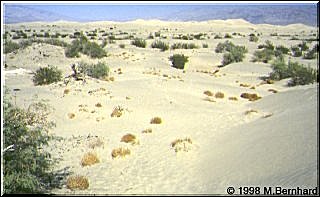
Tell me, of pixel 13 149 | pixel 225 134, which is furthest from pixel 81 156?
pixel 225 134

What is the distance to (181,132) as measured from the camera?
48.7ft

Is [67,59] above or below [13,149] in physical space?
above

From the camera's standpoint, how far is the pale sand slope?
9750mm

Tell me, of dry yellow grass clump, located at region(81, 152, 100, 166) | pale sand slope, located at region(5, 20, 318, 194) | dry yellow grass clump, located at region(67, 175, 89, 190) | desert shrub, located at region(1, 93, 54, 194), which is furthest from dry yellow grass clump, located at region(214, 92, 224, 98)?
desert shrub, located at region(1, 93, 54, 194)

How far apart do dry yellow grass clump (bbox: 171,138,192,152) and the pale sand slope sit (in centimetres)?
19

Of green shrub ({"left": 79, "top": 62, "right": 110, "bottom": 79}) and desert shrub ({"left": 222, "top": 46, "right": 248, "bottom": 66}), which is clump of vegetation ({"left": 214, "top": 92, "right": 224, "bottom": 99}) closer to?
green shrub ({"left": 79, "top": 62, "right": 110, "bottom": 79})

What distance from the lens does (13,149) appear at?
9.04 meters

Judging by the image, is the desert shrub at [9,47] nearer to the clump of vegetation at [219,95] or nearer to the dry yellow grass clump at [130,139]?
the clump of vegetation at [219,95]

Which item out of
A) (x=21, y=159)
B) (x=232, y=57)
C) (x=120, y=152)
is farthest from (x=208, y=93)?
(x=21, y=159)

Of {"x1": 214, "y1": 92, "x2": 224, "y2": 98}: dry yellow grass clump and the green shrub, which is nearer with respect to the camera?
{"x1": 214, "y1": 92, "x2": 224, "y2": 98}: dry yellow grass clump

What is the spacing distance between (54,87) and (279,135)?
12779 mm

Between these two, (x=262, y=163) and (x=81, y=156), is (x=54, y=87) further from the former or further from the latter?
(x=262, y=163)

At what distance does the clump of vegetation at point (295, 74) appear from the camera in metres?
24.7

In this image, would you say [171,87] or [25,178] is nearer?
[25,178]
